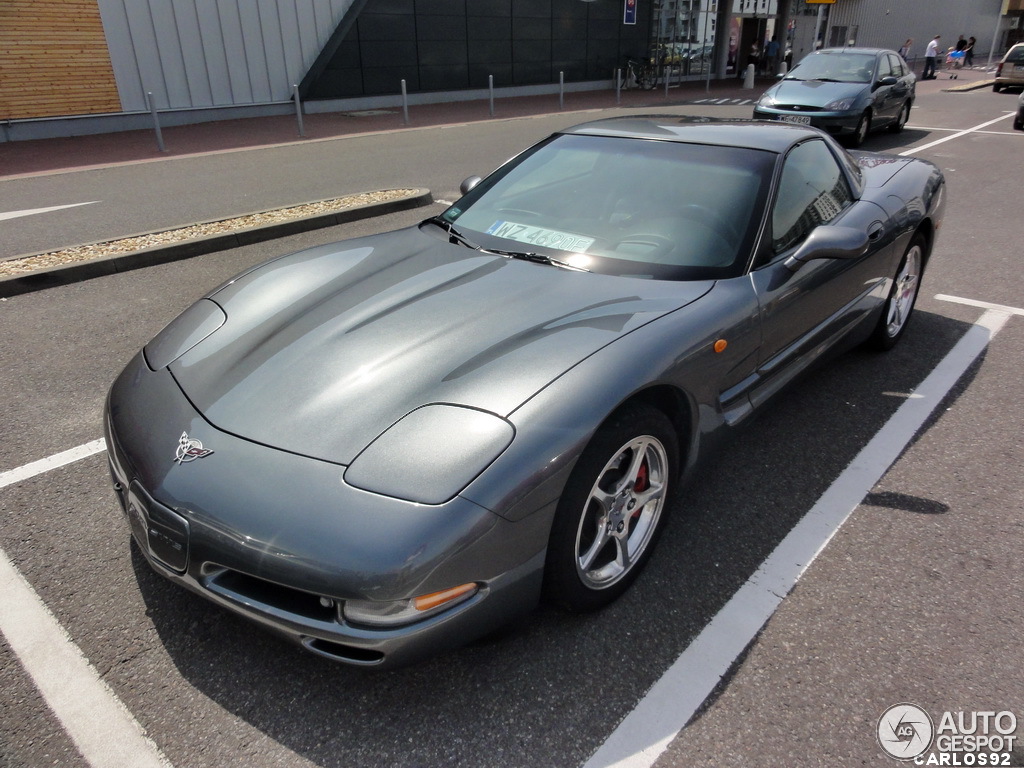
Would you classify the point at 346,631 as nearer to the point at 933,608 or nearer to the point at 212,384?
the point at 212,384

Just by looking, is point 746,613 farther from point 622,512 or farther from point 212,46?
point 212,46

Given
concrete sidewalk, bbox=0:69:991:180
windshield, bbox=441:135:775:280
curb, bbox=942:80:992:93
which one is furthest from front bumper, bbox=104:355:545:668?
curb, bbox=942:80:992:93

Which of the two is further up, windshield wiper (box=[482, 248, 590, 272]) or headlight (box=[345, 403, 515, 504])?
windshield wiper (box=[482, 248, 590, 272])

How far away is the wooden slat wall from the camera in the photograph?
1364 cm

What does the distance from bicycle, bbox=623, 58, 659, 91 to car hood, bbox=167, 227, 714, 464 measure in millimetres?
25157

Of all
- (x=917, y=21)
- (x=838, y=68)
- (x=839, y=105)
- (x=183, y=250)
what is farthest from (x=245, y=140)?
(x=917, y=21)

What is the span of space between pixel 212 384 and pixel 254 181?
8498 mm

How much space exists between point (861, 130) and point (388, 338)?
41.1 ft

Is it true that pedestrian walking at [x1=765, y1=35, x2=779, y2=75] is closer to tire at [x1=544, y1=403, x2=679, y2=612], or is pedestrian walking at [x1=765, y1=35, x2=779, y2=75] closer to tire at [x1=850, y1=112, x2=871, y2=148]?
tire at [x1=850, y1=112, x2=871, y2=148]

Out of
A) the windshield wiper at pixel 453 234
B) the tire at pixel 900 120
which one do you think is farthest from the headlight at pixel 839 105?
the windshield wiper at pixel 453 234

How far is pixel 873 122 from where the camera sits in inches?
510

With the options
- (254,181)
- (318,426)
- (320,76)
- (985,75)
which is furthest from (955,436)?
(985,75)

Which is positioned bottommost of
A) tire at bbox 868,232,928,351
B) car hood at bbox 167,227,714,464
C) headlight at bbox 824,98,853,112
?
tire at bbox 868,232,928,351

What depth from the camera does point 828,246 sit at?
3.09 meters
